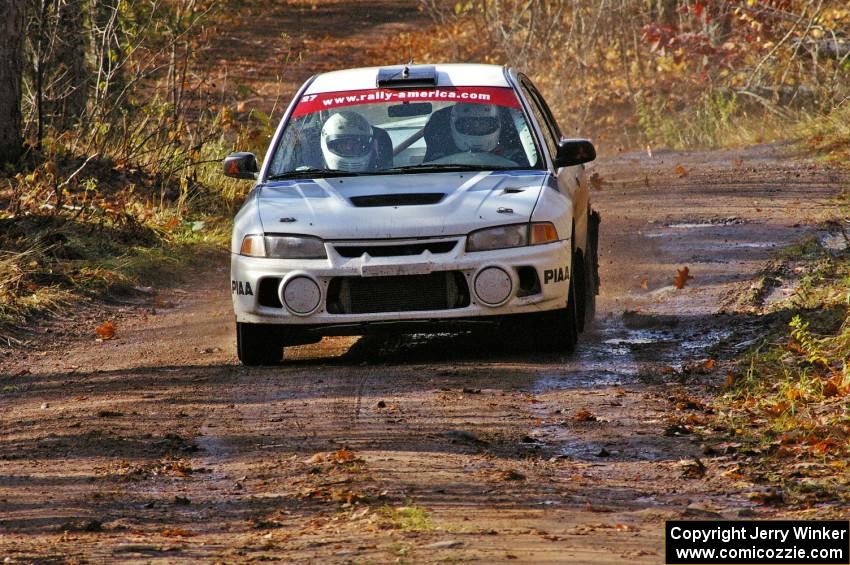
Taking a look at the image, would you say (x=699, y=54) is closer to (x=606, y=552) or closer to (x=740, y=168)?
(x=740, y=168)

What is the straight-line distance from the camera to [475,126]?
9.00 metres

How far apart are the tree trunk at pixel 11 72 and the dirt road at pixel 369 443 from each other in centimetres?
328

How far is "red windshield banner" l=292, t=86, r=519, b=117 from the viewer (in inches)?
360

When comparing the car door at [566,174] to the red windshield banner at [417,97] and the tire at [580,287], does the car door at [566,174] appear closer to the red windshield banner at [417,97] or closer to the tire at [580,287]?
the tire at [580,287]

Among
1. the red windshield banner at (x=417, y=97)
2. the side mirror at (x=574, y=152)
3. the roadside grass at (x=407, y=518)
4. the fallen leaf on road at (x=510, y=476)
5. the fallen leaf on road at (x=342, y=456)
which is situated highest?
the red windshield banner at (x=417, y=97)

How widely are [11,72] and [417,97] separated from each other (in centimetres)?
555

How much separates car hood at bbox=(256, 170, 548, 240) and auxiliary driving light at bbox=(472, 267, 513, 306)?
248 mm

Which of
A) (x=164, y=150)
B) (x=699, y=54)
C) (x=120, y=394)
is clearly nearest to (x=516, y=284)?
(x=120, y=394)

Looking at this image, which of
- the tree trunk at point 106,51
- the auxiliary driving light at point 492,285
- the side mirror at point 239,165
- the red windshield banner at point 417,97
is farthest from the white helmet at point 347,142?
the tree trunk at point 106,51

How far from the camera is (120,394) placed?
795 cm

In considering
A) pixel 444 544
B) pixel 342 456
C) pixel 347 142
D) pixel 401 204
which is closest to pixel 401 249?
pixel 401 204

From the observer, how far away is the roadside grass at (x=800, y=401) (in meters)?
5.80

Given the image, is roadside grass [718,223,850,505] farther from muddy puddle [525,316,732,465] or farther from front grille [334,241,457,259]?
front grille [334,241,457,259]

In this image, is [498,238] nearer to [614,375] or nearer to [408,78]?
[614,375]
